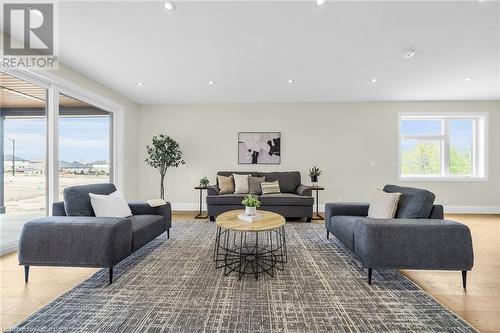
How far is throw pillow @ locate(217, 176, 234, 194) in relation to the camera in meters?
4.89

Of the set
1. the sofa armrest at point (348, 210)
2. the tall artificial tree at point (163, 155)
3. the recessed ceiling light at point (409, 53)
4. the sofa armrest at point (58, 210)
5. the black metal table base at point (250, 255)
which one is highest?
the recessed ceiling light at point (409, 53)

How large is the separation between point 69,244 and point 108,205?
0.64 m

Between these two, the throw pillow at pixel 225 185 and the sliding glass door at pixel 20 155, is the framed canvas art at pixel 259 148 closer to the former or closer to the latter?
the throw pillow at pixel 225 185

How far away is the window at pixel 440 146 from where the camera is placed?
5391mm

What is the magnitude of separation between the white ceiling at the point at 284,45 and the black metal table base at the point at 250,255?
2.29 metres

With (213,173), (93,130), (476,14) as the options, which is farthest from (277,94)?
(93,130)

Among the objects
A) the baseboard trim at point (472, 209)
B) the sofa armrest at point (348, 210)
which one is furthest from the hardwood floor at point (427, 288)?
the baseboard trim at point (472, 209)

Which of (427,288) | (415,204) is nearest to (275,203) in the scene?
(415,204)

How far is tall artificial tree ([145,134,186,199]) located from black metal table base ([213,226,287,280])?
8.29 ft

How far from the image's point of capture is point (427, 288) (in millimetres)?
2123

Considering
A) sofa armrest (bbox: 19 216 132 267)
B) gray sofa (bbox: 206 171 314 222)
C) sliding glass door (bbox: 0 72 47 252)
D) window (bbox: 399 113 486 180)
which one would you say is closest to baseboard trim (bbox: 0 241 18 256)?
sliding glass door (bbox: 0 72 47 252)

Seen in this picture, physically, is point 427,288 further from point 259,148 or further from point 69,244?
point 259,148

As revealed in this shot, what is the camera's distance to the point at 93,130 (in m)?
4.45

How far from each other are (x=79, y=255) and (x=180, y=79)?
311cm
